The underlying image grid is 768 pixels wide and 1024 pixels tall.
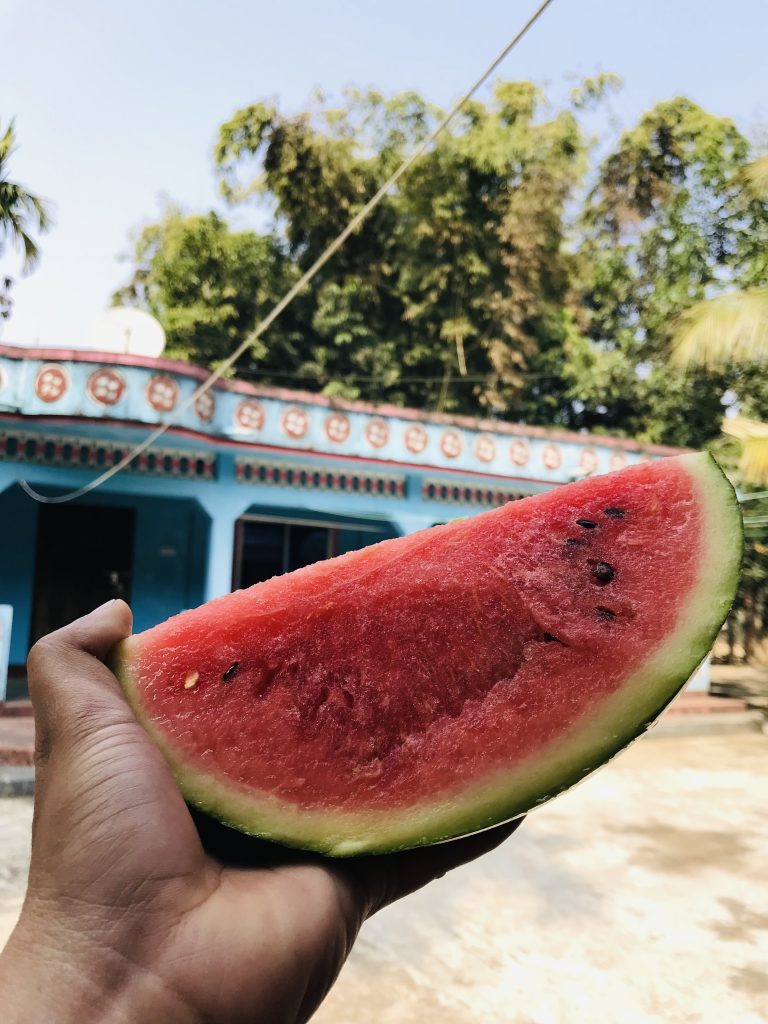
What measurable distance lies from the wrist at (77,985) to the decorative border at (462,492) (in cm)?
950

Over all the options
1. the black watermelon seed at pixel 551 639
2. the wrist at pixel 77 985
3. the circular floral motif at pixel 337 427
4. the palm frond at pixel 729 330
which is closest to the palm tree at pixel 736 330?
the palm frond at pixel 729 330

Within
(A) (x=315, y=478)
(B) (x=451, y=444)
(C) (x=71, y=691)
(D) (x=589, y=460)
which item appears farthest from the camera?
(D) (x=589, y=460)

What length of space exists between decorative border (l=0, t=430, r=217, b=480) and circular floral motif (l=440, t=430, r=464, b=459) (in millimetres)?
2994

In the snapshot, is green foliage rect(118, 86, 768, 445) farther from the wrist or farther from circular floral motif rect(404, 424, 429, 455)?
the wrist

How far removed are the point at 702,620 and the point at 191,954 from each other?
2.70ft

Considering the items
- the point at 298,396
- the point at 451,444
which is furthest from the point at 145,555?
the point at 451,444

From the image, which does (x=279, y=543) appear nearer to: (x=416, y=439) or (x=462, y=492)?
(x=416, y=439)

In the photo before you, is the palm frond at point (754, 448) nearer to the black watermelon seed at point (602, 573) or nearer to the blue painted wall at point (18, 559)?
the black watermelon seed at point (602, 573)

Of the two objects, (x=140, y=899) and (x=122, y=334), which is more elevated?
(x=122, y=334)

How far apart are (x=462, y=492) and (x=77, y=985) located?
9927 mm

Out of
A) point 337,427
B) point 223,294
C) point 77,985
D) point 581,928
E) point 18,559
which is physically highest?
point 223,294

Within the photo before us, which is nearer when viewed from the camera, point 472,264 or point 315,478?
point 315,478

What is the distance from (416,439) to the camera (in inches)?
394

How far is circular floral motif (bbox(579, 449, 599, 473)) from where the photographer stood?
11.2m
